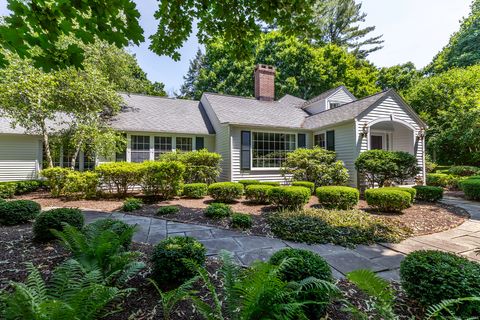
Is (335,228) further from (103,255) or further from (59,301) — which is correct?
(59,301)

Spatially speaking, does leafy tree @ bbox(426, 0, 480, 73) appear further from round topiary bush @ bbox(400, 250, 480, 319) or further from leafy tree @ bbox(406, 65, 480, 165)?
round topiary bush @ bbox(400, 250, 480, 319)

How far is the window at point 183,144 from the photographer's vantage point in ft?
39.4

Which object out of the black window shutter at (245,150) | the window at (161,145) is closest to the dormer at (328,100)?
the black window shutter at (245,150)

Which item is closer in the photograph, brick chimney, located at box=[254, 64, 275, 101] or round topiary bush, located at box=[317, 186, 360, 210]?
round topiary bush, located at box=[317, 186, 360, 210]

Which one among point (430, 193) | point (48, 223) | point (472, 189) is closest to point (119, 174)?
point (48, 223)

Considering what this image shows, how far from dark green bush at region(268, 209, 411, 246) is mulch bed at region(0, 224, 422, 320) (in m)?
1.60

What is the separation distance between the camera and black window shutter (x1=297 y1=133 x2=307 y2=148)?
12.0 meters

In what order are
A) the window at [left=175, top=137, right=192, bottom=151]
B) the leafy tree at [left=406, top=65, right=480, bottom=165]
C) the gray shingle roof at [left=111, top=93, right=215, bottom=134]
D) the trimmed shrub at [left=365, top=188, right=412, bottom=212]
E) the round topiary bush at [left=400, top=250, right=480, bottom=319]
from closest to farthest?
the round topiary bush at [left=400, top=250, right=480, bottom=319] → the trimmed shrub at [left=365, top=188, right=412, bottom=212] → the gray shingle roof at [left=111, top=93, right=215, bottom=134] → the window at [left=175, top=137, right=192, bottom=151] → the leafy tree at [left=406, top=65, right=480, bottom=165]

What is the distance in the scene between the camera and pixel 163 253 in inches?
105

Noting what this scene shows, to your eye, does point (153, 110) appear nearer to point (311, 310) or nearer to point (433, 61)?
point (311, 310)

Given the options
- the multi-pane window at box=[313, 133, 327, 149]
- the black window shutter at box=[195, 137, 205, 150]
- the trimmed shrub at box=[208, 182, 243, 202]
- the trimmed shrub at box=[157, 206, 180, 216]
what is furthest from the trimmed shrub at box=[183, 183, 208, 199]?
the multi-pane window at box=[313, 133, 327, 149]

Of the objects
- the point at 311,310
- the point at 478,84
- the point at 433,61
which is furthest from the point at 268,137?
the point at 433,61

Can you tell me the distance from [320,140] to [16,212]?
11538 millimetres

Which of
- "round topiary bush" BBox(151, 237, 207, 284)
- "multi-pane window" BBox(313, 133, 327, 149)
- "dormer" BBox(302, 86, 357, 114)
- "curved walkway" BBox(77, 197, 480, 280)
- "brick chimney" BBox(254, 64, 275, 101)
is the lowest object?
"curved walkway" BBox(77, 197, 480, 280)
